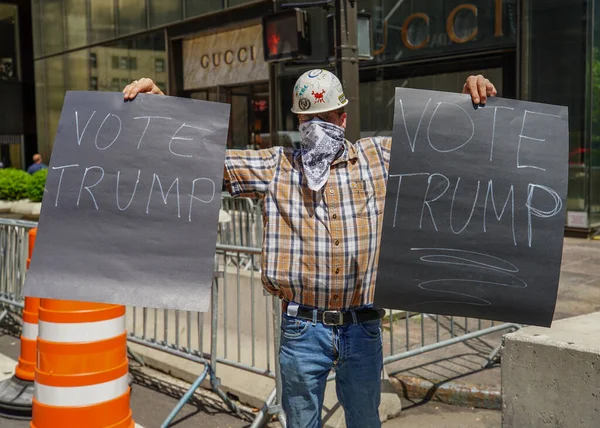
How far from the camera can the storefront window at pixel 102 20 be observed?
68.1 ft

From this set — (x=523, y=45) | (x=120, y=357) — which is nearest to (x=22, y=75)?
(x=523, y=45)


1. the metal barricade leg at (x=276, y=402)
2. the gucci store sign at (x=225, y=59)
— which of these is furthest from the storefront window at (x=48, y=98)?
the metal barricade leg at (x=276, y=402)

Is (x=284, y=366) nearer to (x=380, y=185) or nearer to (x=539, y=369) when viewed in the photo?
(x=380, y=185)

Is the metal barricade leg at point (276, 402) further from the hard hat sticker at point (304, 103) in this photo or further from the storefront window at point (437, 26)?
the storefront window at point (437, 26)

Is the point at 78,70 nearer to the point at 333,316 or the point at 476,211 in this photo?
the point at 333,316

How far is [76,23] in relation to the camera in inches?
896

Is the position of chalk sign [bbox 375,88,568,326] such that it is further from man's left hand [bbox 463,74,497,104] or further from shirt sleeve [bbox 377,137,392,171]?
shirt sleeve [bbox 377,137,392,171]

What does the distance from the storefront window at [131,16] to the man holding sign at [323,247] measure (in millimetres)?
17197

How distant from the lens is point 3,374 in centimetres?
602

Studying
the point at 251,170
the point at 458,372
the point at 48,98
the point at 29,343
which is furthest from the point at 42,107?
the point at 251,170

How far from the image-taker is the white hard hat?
2.96 m

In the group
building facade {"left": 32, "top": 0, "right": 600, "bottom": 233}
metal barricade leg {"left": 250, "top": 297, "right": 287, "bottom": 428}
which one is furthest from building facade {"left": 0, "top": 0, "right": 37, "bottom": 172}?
metal barricade leg {"left": 250, "top": 297, "right": 287, "bottom": 428}

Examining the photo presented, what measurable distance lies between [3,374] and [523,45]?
9.51 meters

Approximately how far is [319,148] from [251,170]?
0.32 metres
